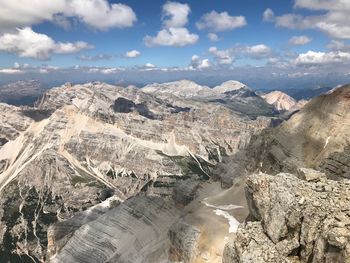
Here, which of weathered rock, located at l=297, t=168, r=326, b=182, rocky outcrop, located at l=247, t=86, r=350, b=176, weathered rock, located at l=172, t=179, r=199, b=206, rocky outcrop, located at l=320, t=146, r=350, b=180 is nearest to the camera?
weathered rock, located at l=297, t=168, r=326, b=182

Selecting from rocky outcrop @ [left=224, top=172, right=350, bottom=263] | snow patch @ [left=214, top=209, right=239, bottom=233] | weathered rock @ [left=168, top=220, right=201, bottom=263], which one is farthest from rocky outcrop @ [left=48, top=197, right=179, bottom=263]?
rocky outcrop @ [left=224, top=172, right=350, bottom=263]

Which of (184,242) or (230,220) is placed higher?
(230,220)

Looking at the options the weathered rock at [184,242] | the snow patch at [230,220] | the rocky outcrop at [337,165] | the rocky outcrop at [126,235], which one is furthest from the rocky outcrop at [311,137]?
the rocky outcrop at [126,235]

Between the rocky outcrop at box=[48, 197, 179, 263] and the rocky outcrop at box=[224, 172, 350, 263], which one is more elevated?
the rocky outcrop at box=[224, 172, 350, 263]

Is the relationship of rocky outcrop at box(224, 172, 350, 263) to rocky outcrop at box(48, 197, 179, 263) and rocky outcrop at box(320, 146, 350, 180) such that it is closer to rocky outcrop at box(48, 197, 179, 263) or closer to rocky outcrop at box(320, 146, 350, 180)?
rocky outcrop at box(320, 146, 350, 180)

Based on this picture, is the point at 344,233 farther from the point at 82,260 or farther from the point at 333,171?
the point at 82,260

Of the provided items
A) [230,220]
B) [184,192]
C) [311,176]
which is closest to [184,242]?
[230,220]

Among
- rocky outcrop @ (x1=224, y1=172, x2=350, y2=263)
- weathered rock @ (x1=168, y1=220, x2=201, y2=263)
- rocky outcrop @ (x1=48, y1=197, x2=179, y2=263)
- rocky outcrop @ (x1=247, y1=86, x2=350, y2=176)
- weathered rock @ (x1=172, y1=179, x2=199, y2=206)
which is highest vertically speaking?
rocky outcrop @ (x1=224, y1=172, x2=350, y2=263)

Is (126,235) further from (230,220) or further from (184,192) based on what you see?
(230,220)
